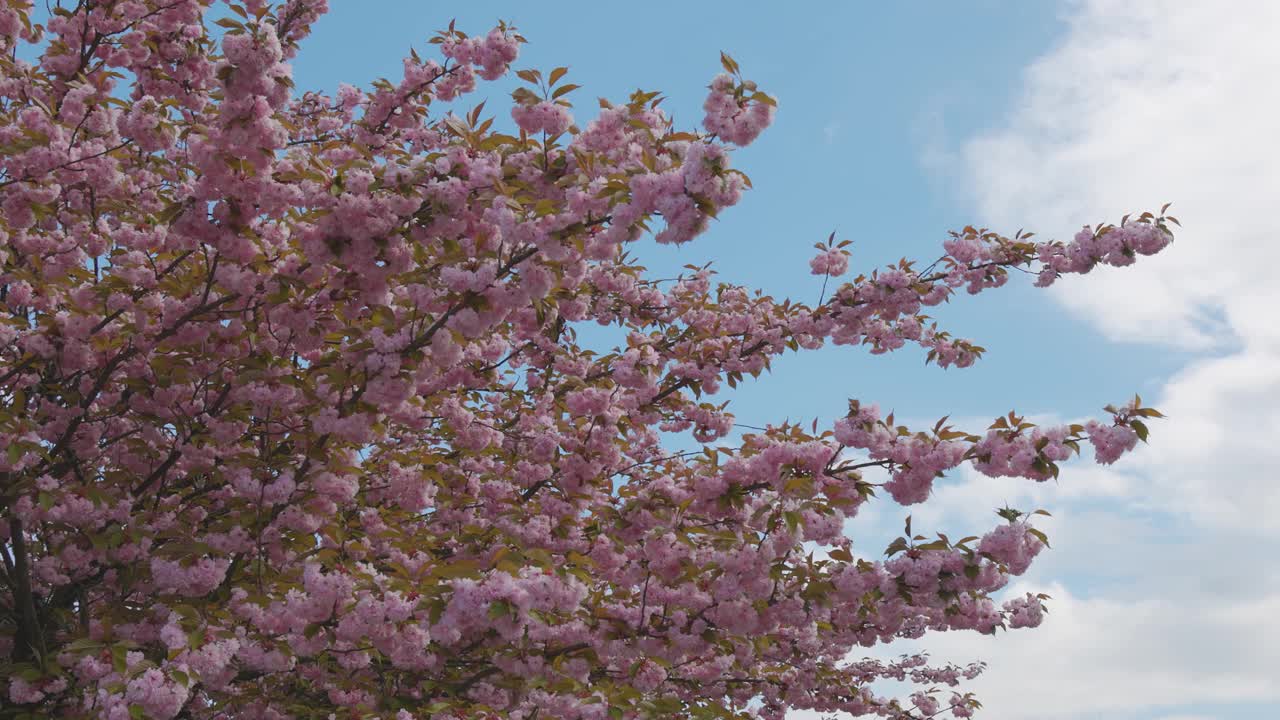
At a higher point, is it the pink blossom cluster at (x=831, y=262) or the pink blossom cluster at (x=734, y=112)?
the pink blossom cluster at (x=831, y=262)

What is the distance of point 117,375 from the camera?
254 inches

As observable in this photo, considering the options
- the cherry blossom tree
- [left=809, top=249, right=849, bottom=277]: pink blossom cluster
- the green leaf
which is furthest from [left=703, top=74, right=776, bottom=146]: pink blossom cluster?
[left=809, top=249, right=849, bottom=277]: pink blossom cluster

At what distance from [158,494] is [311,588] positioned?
2137 millimetres

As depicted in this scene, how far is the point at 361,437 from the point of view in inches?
206

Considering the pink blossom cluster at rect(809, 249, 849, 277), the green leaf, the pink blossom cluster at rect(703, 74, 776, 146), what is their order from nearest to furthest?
the pink blossom cluster at rect(703, 74, 776, 146) < the green leaf < the pink blossom cluster at rect(809, 249, 849, 277)

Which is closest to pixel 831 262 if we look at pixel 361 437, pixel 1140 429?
pixel 1140 429

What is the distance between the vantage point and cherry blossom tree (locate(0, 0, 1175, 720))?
470cm

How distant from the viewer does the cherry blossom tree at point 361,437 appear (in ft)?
15.4

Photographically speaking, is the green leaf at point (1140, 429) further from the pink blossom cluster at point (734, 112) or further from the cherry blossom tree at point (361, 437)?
the pink blossom cluster at point (734, 112)

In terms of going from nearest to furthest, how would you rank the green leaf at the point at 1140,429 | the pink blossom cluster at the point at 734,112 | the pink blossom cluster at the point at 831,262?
1. the pink blossom cluster at the point at 734,112
2. the green leaf at the point at 1140,429
3. the pink blossom cluster at the point at 831,262

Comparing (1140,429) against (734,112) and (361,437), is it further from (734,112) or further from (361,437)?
(361,437)

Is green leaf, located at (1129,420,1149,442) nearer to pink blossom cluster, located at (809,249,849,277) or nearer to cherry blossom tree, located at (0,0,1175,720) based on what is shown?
cherry blossom tree, located at (0,0,1175,720)

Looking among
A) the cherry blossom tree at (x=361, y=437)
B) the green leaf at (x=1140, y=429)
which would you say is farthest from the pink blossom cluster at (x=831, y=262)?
the green leaf at (x=1140, y=429)

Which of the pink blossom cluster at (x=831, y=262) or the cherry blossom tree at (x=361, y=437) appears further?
the pink blossom cluster at (x=831, y=262)
